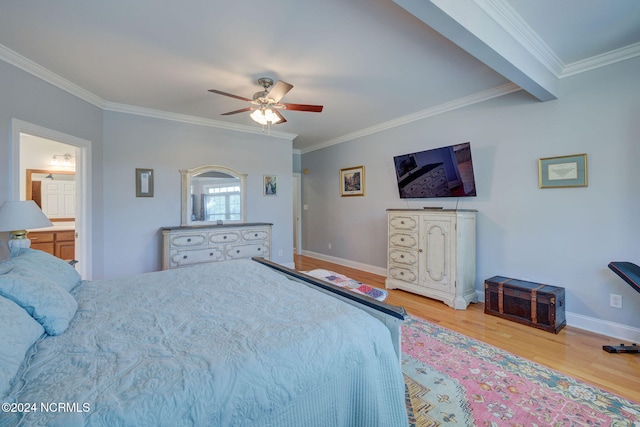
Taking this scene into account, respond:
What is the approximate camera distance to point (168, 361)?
1005 mm

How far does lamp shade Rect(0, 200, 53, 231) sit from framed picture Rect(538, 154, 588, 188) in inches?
193

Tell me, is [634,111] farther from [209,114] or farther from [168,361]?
[209,114]

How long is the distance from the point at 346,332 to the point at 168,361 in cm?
73

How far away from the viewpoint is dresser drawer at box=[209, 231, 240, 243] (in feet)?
13.6

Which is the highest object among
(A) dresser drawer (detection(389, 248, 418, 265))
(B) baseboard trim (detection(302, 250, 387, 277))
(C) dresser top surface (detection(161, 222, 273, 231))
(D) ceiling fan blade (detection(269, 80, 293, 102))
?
(D) ceiling fan blade (detection(269, 80, 293, 102))

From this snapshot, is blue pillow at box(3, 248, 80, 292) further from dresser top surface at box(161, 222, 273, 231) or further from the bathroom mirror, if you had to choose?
the bathroom mirror

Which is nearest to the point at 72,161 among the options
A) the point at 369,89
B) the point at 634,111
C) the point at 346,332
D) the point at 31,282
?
the point at 31,282

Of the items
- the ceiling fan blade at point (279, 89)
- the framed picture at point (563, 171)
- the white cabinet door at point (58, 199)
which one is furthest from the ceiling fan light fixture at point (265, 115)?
the white cabinet door at point (58, 199)

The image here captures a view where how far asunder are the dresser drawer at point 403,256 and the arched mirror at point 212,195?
8.32 ft

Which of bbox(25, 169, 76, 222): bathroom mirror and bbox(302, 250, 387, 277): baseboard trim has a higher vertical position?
bbox(25, 169, 76, 222): bathroom mirror

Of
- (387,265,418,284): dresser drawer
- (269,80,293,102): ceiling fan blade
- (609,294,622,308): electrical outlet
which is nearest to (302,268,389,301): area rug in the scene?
(387,265,418,284): dresser drawer

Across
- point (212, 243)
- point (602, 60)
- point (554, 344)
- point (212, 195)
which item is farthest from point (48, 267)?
point (602, 60)

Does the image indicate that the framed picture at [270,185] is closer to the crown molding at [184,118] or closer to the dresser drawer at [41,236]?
the crown molding at [184,118]

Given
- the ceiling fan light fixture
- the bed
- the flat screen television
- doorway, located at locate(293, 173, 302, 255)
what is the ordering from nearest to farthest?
the bed < the ceiling fan light fixture < the flat screen television < doorway, located at locate(293, 173, 302, 255)
